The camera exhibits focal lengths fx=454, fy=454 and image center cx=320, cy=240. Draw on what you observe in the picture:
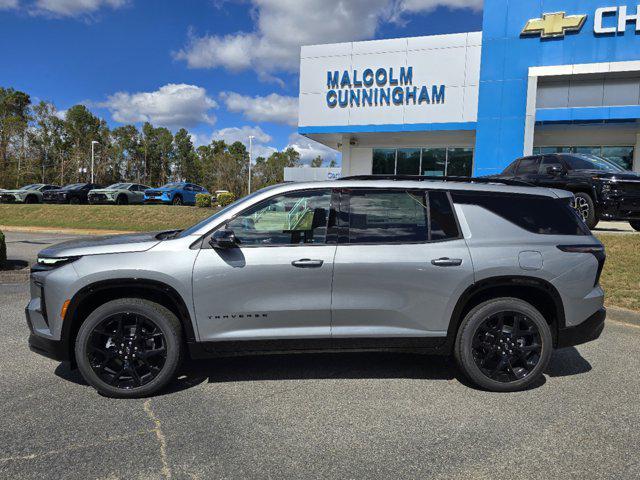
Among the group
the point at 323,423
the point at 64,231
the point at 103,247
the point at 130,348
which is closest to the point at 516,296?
the point at 323,423

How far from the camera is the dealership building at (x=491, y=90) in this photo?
19.4 m

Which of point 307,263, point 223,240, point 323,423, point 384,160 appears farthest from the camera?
point 384,160

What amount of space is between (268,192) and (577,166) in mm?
9156

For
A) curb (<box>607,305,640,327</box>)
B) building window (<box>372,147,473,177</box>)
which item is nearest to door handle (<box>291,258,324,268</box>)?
curb (<box>607,305,640,327</box>)

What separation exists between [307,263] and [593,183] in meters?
8.72

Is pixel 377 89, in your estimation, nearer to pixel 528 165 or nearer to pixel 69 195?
pixel 528 165

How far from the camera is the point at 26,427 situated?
10.0 ft

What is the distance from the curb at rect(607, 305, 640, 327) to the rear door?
3.54 m

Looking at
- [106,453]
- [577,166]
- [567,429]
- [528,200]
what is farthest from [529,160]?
[106,453]

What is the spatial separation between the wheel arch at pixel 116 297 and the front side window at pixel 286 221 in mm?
685

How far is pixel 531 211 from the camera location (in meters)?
3.80

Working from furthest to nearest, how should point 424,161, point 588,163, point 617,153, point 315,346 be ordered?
point 424,161 < point 617,153 < point 588,163 < point 315,346

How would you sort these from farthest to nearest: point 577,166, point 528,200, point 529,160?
point 529,160 < point 577,166 < point 528,200

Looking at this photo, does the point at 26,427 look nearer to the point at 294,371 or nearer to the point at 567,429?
the point at 294,371
